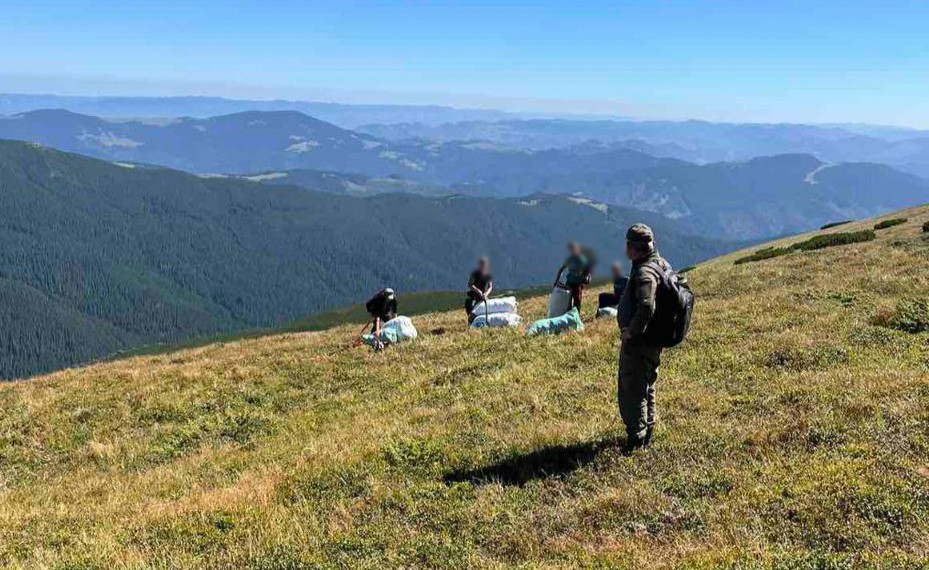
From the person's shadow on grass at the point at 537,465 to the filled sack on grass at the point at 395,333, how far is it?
41.7ft

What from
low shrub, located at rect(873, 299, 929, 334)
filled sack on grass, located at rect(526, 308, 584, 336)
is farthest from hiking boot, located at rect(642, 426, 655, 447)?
filled sack on grass, located at rect(526, 308, 584, 336)

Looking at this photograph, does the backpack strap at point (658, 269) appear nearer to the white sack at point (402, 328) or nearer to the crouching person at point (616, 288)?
the crouching person at point (616, 288)

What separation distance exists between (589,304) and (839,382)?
16681 mm

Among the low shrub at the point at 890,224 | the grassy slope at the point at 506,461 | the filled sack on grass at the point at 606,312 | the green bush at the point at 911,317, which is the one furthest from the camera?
the low shrub at the point at 890,224

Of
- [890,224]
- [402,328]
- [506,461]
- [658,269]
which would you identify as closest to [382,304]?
[402,328]

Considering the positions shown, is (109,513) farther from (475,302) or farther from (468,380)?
(475,302)

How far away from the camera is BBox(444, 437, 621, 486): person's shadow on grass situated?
9.23 metres

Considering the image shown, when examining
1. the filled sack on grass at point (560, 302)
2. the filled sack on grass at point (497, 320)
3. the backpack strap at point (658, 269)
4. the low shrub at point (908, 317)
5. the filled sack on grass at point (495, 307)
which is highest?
the backpack strap at point (658, 269)

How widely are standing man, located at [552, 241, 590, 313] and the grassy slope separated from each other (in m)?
2.31

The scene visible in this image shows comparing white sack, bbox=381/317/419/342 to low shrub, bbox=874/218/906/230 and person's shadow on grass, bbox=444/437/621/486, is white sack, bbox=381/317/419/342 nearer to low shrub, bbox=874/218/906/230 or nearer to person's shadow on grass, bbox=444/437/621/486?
person's shadow on grass, bbox=444/437/621/486

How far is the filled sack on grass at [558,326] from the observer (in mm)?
20281

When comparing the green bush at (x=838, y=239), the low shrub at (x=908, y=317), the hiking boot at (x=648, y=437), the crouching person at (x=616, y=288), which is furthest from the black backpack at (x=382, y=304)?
the green bush at (x=838, y=239)

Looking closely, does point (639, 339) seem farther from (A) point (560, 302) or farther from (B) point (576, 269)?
(A) point (560, 302)

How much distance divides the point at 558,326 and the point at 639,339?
11.4 m
